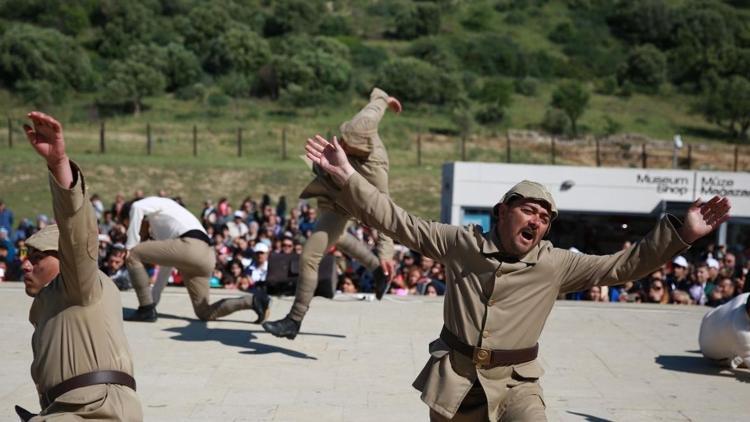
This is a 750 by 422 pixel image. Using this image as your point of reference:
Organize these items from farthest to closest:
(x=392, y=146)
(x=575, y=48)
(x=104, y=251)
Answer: (x=575, y=48) → (x=392, y=146) → (x=104, y=251)

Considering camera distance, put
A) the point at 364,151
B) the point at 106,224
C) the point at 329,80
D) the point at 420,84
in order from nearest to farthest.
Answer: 1. the point at 364,151
2. the point at 106,224
3. the point at 420,84
4. the point at 329,80

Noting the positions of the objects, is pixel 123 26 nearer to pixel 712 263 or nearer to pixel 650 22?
pixel 650 22

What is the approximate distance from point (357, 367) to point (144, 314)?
111 inches

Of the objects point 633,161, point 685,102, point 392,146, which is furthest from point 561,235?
point 685,102

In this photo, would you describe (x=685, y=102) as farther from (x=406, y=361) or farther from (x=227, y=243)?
(x=406, y=361)

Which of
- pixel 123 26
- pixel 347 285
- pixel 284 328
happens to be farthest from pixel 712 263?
pixel 123 26

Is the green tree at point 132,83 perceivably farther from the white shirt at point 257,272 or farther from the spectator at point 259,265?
the white shirt at point 257,272

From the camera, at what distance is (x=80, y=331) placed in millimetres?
4348

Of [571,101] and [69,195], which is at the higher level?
[69,195]

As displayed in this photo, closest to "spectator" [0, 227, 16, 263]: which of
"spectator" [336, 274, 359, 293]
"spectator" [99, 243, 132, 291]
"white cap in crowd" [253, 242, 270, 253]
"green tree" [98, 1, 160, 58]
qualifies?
"spectator" [99, 243, 132, 291]

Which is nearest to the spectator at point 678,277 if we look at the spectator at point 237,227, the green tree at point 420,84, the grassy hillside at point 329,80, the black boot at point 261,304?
the black boot at point 261,304

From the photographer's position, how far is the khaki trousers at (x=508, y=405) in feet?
16.0

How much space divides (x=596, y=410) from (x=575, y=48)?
267 feet

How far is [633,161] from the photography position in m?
50.6
